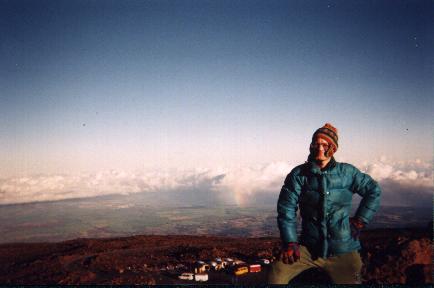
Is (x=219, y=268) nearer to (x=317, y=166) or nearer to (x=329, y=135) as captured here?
Result: (x=317, y=166)

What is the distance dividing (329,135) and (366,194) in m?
0.94

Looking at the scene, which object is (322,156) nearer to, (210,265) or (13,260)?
(210,265)

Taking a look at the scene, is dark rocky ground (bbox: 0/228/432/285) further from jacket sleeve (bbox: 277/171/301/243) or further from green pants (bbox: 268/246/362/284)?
jacket sleeve (bbox: 277/171/301/243)

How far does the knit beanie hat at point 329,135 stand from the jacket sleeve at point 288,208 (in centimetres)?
64

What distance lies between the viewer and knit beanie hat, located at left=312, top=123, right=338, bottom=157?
4578mm

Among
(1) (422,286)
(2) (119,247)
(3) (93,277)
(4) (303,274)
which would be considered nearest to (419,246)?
(1) (422,286)

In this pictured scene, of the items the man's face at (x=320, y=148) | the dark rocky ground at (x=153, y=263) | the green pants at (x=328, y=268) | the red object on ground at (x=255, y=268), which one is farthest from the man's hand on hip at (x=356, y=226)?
the red object on ground at (x=255, y=268)

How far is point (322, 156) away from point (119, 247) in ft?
33.2

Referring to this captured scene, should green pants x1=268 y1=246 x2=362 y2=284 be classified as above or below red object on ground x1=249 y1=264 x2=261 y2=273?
above

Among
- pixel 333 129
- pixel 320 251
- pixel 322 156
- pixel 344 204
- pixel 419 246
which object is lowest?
pixel 419 246

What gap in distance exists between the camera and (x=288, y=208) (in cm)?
446

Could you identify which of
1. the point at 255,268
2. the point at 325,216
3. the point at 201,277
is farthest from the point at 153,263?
the point at 325,216

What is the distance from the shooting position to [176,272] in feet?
24.8

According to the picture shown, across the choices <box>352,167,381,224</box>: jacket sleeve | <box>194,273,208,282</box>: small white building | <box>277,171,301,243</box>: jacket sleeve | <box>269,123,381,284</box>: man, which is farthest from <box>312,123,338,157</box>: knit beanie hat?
<box>194,273,208,282</box>: small white building
